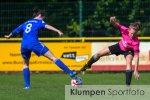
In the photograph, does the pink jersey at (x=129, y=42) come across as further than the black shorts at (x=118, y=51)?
No

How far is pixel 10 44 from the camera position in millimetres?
19406

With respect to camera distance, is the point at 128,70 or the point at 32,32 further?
the point at 32,32

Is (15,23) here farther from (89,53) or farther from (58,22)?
(89,53)

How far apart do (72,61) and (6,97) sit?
8101 mm

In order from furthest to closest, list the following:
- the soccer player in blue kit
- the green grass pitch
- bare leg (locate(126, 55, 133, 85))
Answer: the soccer player in blue kit
bare leg (locate(126, 55, 133, 85))
the green grass pitch

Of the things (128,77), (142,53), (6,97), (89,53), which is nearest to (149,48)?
(142,53)

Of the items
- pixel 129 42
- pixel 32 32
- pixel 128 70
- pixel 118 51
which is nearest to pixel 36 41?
pixel 32 32

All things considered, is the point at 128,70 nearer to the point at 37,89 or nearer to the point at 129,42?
the point at 129,42

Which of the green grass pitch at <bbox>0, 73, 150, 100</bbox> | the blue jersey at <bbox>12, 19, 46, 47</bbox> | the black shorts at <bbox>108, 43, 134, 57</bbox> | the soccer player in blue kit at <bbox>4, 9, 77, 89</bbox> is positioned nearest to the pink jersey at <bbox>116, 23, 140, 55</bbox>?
the black shorts at <bbox>108, 43, 134, 57</bbox>

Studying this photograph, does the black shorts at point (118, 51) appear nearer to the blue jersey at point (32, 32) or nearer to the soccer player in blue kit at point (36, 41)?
the soccer player in blue kit at point (36, 41)

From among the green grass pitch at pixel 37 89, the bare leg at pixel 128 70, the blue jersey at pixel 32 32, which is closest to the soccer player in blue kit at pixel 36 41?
the blue jersey at pixel 32 32

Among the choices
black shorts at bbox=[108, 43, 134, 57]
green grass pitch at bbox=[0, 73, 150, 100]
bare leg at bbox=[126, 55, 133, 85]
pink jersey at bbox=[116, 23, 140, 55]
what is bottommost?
green grass pitch at bbox=[0, 73, 150, 100]

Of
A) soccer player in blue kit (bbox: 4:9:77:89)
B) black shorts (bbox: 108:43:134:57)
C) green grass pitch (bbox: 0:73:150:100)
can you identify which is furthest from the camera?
soccer player in blue kit (bbox: 4:9:77:89)

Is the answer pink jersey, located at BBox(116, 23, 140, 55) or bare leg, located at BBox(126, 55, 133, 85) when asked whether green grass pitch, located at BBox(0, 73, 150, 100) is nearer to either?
bare leg, located at BBox(126, 55, 133, 85)
